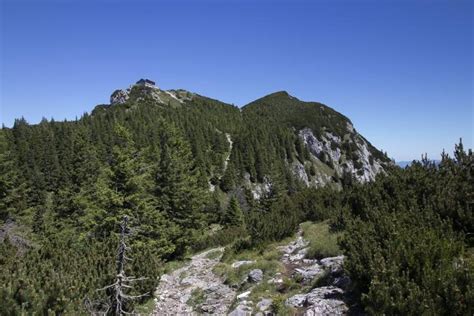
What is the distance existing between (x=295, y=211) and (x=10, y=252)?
478 inches

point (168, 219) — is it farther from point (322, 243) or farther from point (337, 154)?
point (337, 154)

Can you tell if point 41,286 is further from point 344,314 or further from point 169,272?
point 169,272

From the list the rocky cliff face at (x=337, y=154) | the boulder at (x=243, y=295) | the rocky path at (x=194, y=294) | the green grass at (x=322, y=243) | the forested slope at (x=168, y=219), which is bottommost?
the rocky path at (x=194, y=294)

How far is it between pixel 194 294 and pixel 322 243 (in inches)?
176

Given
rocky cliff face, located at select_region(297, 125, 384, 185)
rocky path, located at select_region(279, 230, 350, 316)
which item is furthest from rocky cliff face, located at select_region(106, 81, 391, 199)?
rocky path, located at select_region(279, 230, 350, 316)

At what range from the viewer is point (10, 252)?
10047 millimetres

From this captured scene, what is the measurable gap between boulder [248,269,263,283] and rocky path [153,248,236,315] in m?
0.66

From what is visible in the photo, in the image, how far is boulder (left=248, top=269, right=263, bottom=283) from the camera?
10273 mm

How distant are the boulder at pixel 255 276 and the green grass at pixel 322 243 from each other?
1.73 m

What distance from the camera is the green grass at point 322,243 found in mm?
10531

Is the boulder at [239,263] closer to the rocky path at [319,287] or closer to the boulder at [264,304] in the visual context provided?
the rocky path at [319,287]

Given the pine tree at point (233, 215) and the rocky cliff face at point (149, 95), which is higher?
the rocky cliff face at point (149, 95)

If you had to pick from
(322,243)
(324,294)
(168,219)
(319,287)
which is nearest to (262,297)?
(319,287)

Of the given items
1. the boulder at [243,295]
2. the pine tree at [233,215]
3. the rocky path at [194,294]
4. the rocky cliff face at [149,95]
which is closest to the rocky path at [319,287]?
the boulder at [243,295]
